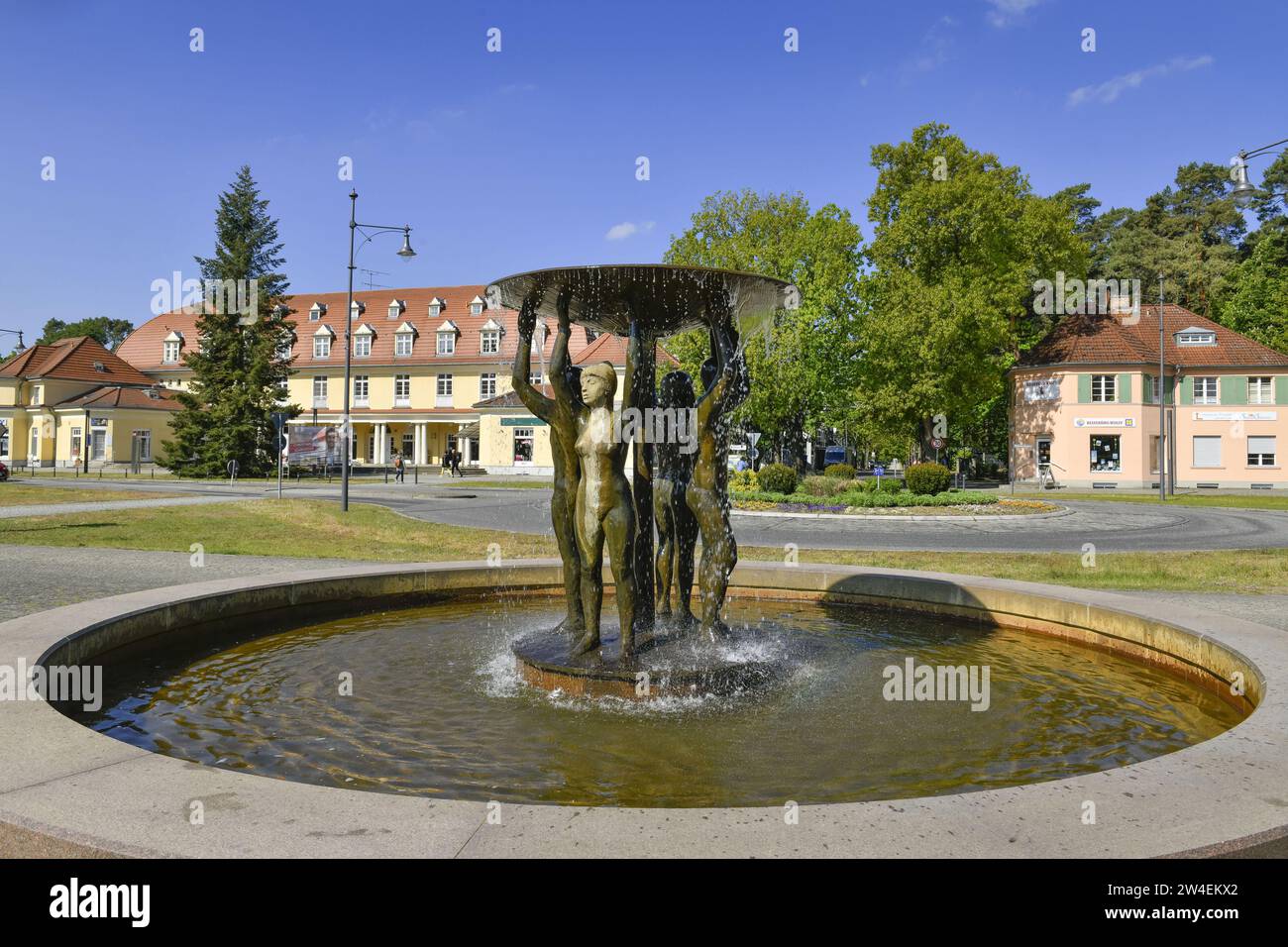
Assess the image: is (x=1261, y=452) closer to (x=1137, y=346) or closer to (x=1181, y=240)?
(x=1137, y=346)

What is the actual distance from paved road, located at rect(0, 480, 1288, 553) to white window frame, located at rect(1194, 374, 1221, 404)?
23129 millimetres

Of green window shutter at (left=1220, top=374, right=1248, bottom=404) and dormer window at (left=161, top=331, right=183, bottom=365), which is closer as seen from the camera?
green window shutter at (left=1220, top=374, right=1248, bottom=404)

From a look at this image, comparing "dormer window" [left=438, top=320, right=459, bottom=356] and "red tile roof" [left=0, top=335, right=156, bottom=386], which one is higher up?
"dormer window" [left=438, top=320, right=459, bottom=356]

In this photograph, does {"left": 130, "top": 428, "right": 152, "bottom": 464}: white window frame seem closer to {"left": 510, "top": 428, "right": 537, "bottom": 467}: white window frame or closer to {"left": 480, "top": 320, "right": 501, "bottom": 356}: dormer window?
{"left": 480, "top": 320, "right": 501, "bottom": 356}: dormer window

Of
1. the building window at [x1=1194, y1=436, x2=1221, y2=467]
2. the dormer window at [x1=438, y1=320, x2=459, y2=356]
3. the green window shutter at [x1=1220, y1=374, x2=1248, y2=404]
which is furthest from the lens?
the dormer window at [x1=438, y1=320, x2=459, y2=356]

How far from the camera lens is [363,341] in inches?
2724

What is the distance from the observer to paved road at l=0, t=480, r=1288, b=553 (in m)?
18.4

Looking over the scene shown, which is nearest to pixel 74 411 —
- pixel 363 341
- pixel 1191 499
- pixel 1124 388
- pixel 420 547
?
pixel 363 341

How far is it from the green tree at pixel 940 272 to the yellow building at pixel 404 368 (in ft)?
74.5

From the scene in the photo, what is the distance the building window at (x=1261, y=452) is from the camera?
49406mm

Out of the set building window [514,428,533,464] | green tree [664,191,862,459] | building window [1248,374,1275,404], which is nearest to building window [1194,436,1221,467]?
building window [1248,374,1275,404]

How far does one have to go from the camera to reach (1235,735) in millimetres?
4578

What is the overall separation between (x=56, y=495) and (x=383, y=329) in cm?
4373
